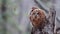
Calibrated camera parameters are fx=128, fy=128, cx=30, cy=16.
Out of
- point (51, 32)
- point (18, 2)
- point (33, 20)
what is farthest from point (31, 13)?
point (51, 32)

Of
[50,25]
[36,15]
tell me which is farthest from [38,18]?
[50,25]

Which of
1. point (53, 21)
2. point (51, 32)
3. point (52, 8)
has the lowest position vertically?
point (51, 32)

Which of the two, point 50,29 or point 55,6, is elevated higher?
point 55,6

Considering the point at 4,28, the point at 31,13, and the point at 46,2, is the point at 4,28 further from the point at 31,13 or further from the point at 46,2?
the point at 46,2
